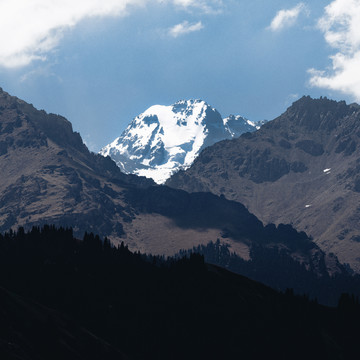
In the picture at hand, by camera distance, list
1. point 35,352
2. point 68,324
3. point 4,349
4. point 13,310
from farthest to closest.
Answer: point 68,324 < point 13,310 < point 35,352 < point 4,349

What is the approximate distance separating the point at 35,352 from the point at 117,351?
39.0 meters

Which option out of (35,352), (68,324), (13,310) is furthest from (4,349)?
(68,324)

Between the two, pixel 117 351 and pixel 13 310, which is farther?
pixel 117 351

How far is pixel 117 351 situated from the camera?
197625mm

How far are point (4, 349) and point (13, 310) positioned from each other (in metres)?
29.7

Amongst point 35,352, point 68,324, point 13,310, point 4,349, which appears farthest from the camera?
point 68,324

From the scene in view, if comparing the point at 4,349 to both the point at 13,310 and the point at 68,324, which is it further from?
the point at 68,324

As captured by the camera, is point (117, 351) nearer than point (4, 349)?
No

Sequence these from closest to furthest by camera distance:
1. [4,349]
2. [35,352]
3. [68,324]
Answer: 1. [4,349]
2. [35,352]
3. [68,324]

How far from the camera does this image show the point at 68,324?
19662 cm

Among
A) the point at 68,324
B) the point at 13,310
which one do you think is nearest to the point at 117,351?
the point at 68,324

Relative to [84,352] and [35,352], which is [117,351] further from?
[35,352]

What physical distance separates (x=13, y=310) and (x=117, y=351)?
33.0 metres

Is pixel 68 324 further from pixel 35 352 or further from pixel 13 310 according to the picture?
pixel 35 352
